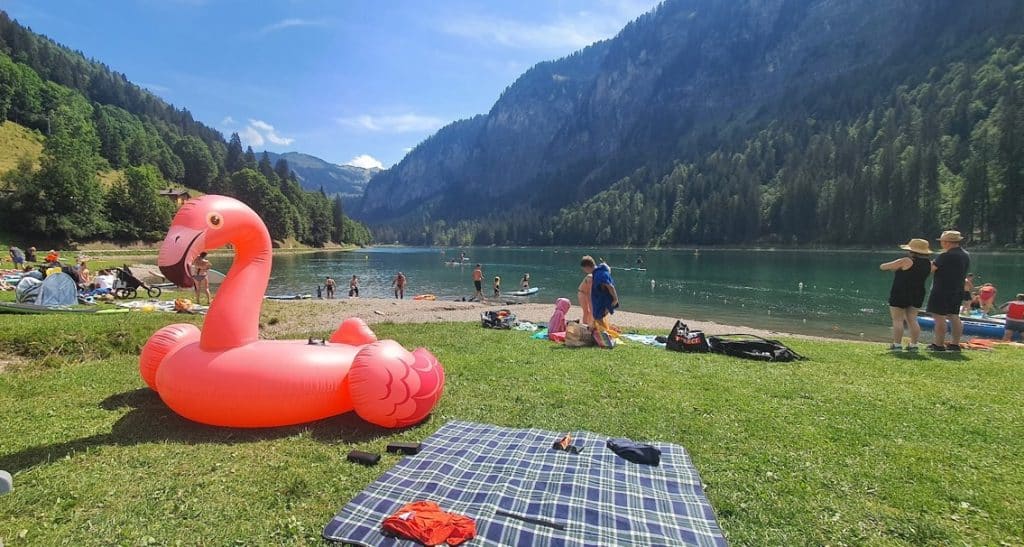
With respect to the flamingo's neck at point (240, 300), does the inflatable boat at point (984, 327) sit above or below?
below

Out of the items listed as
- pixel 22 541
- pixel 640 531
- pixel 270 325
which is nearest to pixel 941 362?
pixel 640 531

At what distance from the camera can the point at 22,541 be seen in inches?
143

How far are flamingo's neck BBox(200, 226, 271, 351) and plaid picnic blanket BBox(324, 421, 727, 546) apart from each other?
118 inches

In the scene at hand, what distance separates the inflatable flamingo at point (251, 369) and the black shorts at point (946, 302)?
11654 millimetres

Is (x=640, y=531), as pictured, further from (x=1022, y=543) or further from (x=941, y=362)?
(x=941, y=362)

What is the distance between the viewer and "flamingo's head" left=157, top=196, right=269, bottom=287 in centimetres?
542

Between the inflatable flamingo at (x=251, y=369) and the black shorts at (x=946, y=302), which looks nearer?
the inflatable flamingo at (x=251, y=369)

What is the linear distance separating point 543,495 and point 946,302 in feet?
37.6

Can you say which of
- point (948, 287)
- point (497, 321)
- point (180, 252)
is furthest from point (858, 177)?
point (180, 252)

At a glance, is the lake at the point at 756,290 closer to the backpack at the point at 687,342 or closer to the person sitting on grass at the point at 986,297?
the person sitting on grass at the point at 986,297

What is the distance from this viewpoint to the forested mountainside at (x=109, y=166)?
6250 cm

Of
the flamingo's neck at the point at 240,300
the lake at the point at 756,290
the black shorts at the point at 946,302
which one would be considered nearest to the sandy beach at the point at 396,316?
the lake at the point at 756,290

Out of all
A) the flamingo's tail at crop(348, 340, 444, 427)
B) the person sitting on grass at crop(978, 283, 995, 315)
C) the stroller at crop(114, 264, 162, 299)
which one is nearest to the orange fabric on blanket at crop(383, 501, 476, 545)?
the flamingo's tail at crop(348, 340, 444, 427)

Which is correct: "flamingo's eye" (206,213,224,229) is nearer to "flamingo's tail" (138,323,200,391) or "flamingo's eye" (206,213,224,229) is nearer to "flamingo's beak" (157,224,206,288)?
"flamingo's beak" (157,224,206,288)
